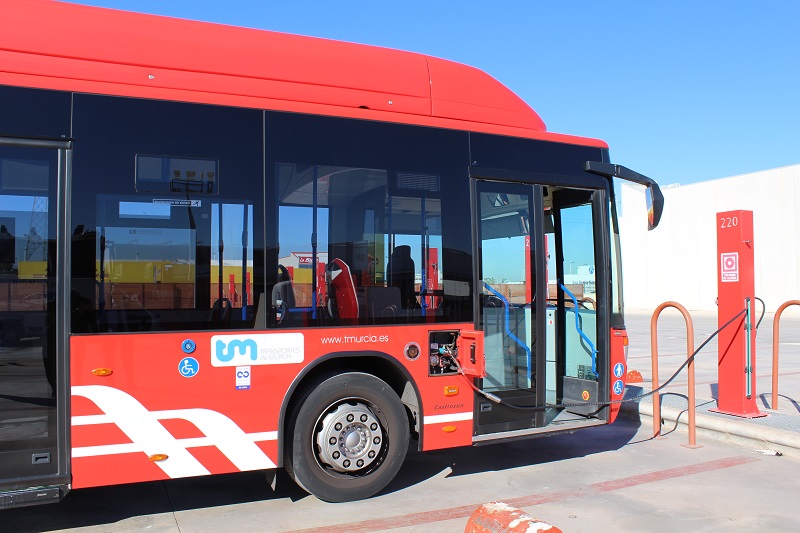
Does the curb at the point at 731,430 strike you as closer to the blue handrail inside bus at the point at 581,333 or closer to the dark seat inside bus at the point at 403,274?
the blue handrail inside bus at the point at 581,333

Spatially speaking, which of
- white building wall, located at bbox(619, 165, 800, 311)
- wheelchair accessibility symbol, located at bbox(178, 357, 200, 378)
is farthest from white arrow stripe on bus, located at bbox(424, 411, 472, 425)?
white building wall, located at bbox(619, 165, 800, 311)

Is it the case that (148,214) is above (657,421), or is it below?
above

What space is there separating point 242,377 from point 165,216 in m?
1.29

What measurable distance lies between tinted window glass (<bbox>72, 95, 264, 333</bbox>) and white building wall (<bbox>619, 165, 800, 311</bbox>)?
88.9 ft

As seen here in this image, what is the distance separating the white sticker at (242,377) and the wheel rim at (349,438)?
0.68m

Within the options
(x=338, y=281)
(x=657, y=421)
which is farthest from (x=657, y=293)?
(x=338, y=281)

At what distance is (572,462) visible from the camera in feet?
22.7

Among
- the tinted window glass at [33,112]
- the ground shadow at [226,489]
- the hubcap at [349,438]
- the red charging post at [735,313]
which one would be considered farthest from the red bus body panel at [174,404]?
the red charging post at [735,313]

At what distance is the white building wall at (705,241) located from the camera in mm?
33438

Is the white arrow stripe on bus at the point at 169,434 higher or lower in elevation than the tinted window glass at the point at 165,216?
lower

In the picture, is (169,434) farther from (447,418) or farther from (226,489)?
(447,418)

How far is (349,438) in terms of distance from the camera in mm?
5547

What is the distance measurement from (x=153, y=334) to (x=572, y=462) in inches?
166

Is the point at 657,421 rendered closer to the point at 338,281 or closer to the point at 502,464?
the point at 502,464
